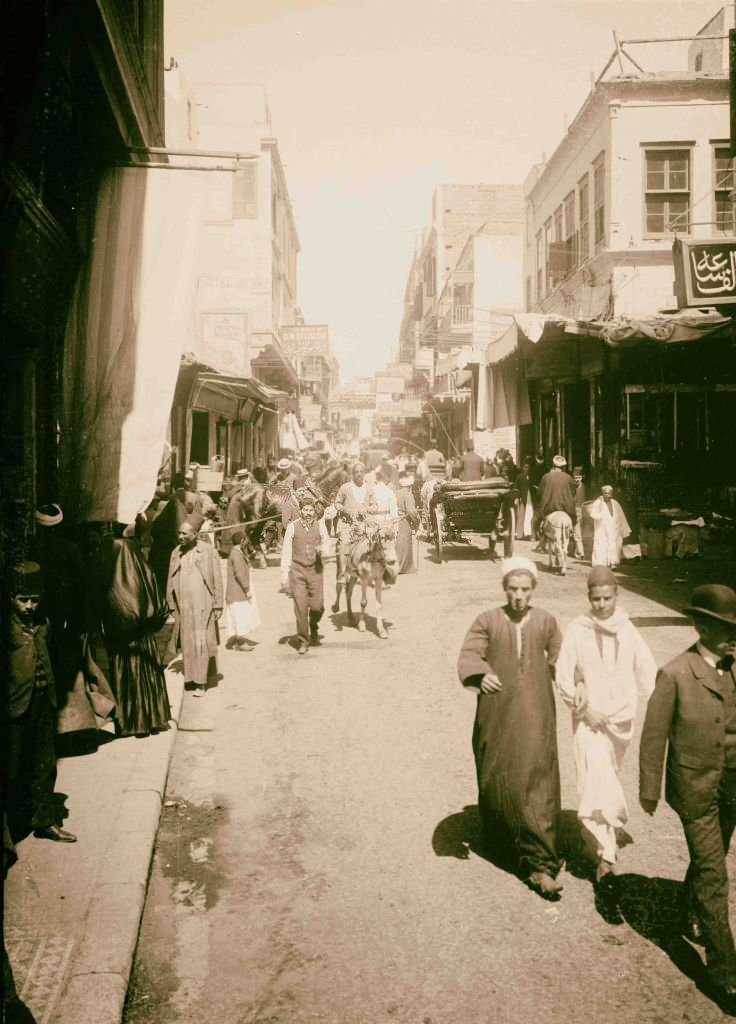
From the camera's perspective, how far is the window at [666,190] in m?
20.8

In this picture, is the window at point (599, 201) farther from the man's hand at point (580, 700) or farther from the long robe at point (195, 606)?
the man's hand at point (580, 700)

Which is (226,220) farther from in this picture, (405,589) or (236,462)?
(405,589)

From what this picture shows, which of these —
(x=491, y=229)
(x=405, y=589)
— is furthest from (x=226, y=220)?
(x=405, y=589)

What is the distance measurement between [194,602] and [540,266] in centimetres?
2306

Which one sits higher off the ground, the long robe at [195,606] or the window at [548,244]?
the window at [548,244]

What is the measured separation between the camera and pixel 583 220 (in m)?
23.5

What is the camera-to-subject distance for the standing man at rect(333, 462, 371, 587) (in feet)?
40.8

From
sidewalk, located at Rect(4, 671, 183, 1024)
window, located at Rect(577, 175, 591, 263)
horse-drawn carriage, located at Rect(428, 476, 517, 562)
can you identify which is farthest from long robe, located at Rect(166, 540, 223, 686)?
window, located at Rect(577, 175, 591, 263)

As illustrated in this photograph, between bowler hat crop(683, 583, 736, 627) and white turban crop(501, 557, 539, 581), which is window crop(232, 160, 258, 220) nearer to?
white turban crop(501, 557, 539, 581)

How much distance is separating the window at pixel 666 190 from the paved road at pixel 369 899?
621 inches

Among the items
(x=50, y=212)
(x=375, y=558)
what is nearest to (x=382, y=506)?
(x=375, y=558)

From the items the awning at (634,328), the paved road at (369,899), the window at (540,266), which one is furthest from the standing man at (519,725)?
the window at (540,266)

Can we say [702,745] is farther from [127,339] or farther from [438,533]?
[438,533]

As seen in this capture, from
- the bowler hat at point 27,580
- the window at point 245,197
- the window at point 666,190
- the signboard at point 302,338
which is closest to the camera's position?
the bowler hat at point 27,580
